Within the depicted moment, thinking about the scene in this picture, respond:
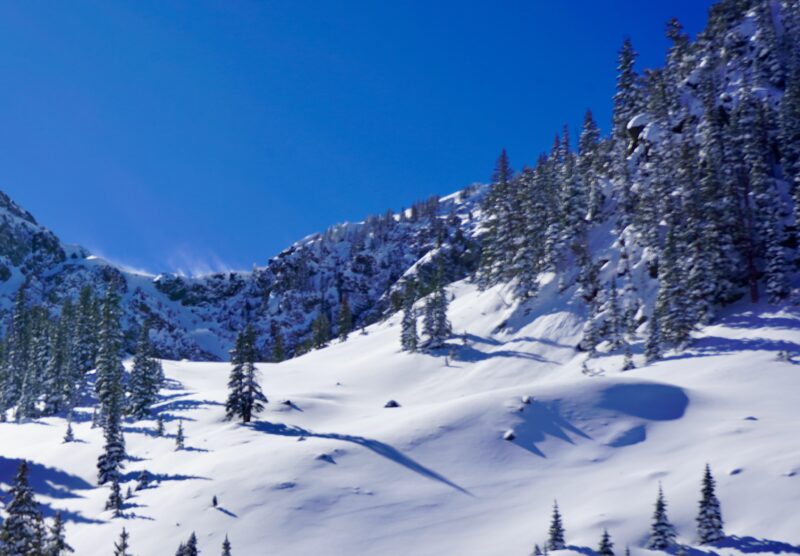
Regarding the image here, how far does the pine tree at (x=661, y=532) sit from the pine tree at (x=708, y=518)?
3.74 ft

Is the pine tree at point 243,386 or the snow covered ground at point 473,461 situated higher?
the pine tree at point 243,386

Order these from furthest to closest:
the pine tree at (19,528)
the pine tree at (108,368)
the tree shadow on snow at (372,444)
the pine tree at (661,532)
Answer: the pine tree at (108,368) → the tree shadow on snow at (372,444) → the pine tree at (661,532) → the pine tree at (19,528)

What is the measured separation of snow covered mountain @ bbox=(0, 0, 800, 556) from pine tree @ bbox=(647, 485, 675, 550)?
40cm

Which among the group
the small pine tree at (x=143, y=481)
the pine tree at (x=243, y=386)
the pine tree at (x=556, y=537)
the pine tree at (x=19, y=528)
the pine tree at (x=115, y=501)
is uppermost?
the pine tree at (x=243, y=386)

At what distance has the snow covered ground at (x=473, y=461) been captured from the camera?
29875 millimetres

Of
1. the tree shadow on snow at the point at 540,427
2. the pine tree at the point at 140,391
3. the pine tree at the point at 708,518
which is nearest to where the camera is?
the pine tree at the point at 708,518

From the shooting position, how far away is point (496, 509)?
33.6m

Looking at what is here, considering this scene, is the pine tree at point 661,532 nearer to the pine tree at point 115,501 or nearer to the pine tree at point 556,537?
the pine tree at point 556,537

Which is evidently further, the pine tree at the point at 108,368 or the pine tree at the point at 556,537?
the pine tree at the point at 108,368

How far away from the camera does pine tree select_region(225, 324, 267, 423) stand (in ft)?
169

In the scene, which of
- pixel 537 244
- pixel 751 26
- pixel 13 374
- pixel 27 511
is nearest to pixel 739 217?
pixel 537 244

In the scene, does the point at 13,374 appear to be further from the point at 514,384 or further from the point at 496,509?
the point at 496,509

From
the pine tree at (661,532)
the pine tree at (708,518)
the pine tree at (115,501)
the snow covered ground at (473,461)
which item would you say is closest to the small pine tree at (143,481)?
the snow covered ground at (473,461)

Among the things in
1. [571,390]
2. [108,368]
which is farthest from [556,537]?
[108,368]
